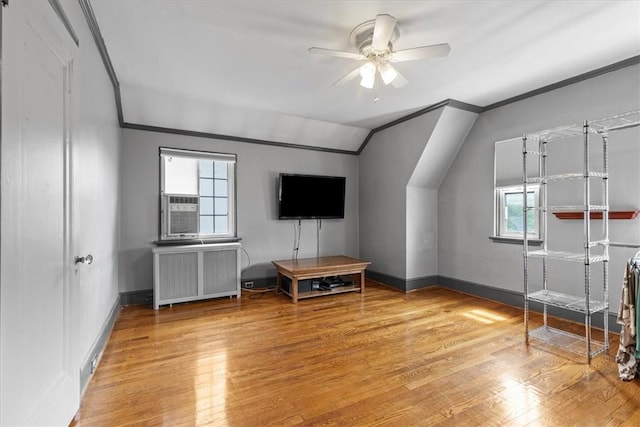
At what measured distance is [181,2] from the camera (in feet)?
6.43

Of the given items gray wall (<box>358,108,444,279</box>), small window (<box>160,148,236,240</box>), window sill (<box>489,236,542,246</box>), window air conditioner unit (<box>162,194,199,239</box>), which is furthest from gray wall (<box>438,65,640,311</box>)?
window air conditioner unit (<box>162,194,199,239</box>)

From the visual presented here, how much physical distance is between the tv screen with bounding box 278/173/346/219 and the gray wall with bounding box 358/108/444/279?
53 centimetres

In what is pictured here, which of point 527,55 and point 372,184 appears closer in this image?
point 527,55

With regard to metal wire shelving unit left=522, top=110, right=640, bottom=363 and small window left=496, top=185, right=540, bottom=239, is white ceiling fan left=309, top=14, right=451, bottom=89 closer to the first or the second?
metal wire shelving unit left=522, top=110, right=640, bottom=363

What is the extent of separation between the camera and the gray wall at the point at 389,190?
4.19 meters

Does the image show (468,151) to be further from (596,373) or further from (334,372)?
(334,372)

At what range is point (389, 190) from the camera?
185 inches

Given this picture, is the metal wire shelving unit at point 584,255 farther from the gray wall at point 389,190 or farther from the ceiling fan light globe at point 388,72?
the gray wall at point 389,190

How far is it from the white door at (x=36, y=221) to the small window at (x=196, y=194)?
2.50 metres

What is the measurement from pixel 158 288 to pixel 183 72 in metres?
2.44

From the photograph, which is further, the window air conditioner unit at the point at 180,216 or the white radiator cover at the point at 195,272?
the window air conditioner unit at the point at 180,216

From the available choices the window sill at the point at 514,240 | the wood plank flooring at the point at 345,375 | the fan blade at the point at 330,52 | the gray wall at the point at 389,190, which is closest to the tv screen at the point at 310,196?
the gray wall at the point at 389,190

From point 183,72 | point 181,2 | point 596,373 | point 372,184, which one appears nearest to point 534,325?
point 596,373

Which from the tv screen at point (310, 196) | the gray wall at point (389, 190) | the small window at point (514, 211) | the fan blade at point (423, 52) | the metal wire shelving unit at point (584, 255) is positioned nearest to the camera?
the fan blade at point (423, 52)
